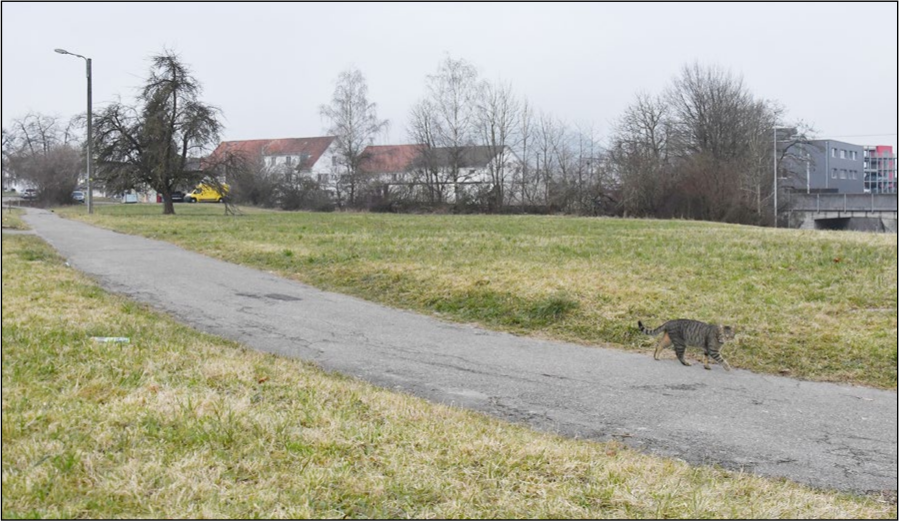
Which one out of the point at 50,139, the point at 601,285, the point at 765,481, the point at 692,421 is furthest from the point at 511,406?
the point at 50,139

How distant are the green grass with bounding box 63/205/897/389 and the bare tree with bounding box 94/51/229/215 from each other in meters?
24.7

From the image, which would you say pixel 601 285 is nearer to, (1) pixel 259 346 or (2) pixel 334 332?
(2) pixel 334 332

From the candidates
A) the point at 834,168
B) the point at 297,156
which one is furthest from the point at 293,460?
the point at 834,168

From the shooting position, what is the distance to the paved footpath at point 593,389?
16.6 ft

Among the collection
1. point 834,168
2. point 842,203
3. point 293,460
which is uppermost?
point 834,168

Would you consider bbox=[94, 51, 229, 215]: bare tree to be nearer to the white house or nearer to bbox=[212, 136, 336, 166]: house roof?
the white house

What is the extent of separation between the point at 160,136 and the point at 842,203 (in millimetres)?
47437

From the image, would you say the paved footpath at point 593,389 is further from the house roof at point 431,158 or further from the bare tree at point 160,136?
the house roof at point 431,158

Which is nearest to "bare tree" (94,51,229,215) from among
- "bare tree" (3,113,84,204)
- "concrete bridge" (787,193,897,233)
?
"bare tree" (3,113,84,204)

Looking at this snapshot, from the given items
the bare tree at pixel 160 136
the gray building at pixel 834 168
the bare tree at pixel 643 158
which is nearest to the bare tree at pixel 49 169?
the bare tree at pixel 160 136

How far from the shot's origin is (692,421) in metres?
5.67

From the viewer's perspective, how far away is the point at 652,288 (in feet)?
34.3

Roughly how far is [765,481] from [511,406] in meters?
2.19

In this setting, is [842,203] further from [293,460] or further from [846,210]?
[293,460]
